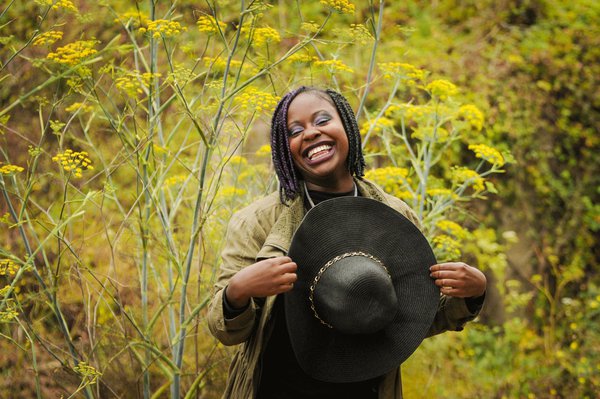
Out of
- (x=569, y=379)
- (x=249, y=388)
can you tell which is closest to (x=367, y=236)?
(x=249, y=388)

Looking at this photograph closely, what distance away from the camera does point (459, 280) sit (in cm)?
188

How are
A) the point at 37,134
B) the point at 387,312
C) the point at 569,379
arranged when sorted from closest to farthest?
the point at 387,312 → the point at 37,134 → the point at 569,379

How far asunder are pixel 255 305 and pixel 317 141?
538mm

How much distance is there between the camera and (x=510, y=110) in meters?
5.87

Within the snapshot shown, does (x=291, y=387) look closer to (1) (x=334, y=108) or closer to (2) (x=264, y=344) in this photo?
(2) (x=264, y=344)

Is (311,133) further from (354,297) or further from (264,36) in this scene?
(264,36)

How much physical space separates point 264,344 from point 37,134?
2.90 meters

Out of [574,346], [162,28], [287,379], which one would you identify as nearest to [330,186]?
[287,379]

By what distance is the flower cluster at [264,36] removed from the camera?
8.25 ft

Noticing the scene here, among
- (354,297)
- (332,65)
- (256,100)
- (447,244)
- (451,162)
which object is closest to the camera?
(354,297)

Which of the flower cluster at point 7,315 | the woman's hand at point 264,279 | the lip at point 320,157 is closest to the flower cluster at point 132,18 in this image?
the lip at point 320,157

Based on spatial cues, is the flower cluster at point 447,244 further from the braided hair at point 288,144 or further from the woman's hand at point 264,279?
the woman's hand at point 264,279

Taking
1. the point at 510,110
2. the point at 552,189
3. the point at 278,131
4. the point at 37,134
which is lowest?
the point at 552,189

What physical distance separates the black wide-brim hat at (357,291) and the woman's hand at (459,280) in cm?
5
